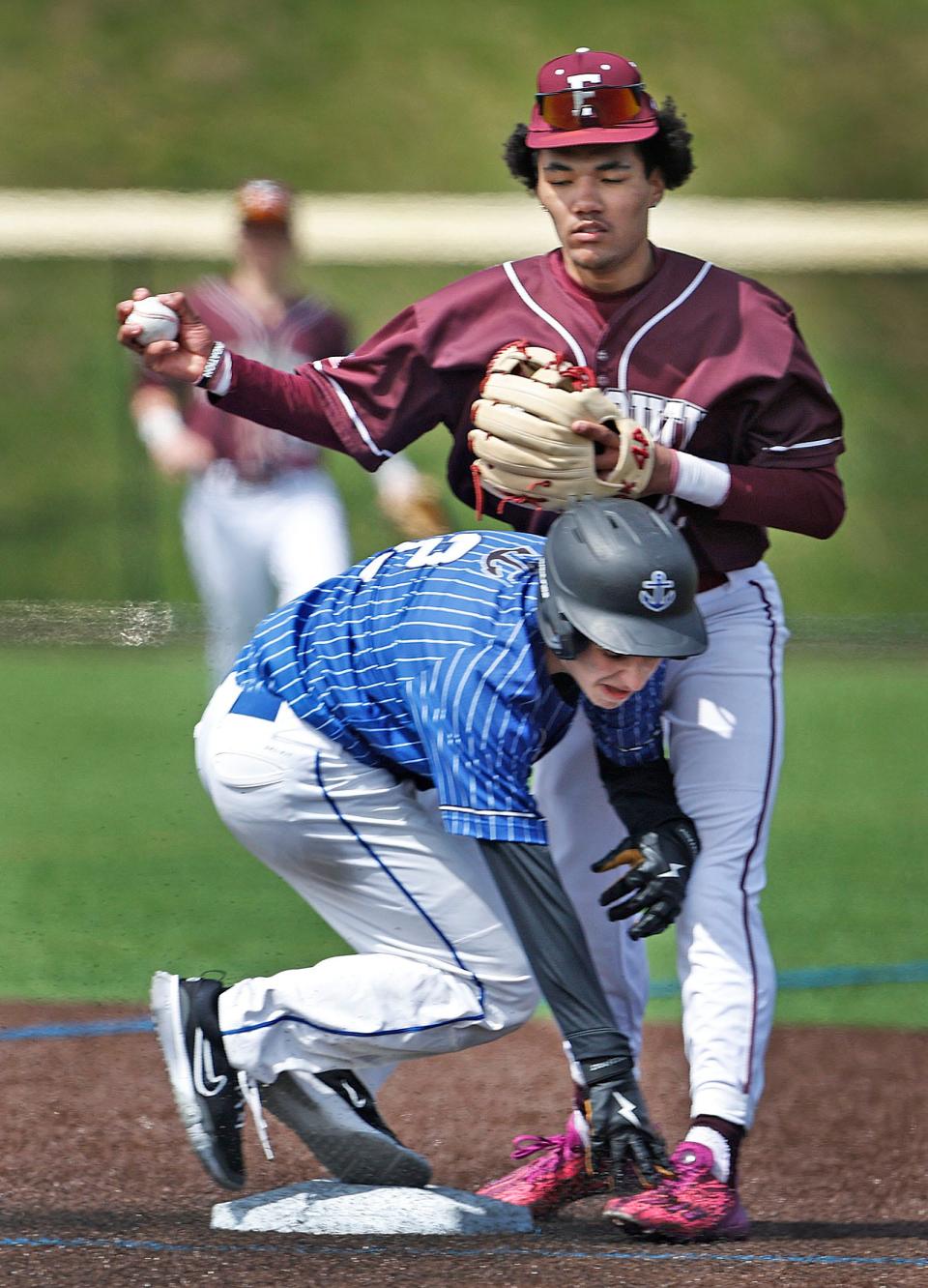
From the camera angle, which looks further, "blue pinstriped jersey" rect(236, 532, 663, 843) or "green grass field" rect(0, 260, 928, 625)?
"green grass field" rect(0, 260, 928, 625)

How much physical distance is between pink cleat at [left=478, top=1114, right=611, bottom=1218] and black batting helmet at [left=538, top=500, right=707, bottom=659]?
0.98 metres

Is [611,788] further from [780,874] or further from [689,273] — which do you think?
[780,874]

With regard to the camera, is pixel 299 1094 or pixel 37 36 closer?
pixel 299 1094

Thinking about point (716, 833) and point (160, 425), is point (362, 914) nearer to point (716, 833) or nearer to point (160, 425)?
point (716, 833)

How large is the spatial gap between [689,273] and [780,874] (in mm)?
3150

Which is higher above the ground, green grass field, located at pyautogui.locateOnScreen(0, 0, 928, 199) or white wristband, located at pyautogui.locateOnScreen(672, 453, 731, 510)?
green grass field, located at pyautogui.locateOnScreen(0, 0, 928, 199)

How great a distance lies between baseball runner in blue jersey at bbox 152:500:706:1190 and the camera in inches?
105

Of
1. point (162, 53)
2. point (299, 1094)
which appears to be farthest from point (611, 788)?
point (162, 53)

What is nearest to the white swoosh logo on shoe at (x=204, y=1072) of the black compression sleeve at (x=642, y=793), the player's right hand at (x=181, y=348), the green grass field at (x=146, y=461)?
the black compression sleeve at (x=642, y=793)

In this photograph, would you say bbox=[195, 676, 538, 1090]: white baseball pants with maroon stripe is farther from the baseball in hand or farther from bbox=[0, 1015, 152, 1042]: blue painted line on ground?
bbox=[0, 1015, 152, 1042]: blue painted line on ground

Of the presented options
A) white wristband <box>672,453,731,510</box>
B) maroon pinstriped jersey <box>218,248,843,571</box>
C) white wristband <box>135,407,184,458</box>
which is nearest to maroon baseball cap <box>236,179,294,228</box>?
white wristband <box>135,407,184,458</box>

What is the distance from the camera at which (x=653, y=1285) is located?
2.55 metres

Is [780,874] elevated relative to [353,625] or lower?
lower

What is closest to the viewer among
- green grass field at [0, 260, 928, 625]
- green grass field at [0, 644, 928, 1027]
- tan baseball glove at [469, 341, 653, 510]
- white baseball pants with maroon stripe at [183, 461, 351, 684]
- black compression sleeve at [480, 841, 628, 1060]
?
black compression sleeve at [480, 841, 628, 1060]
